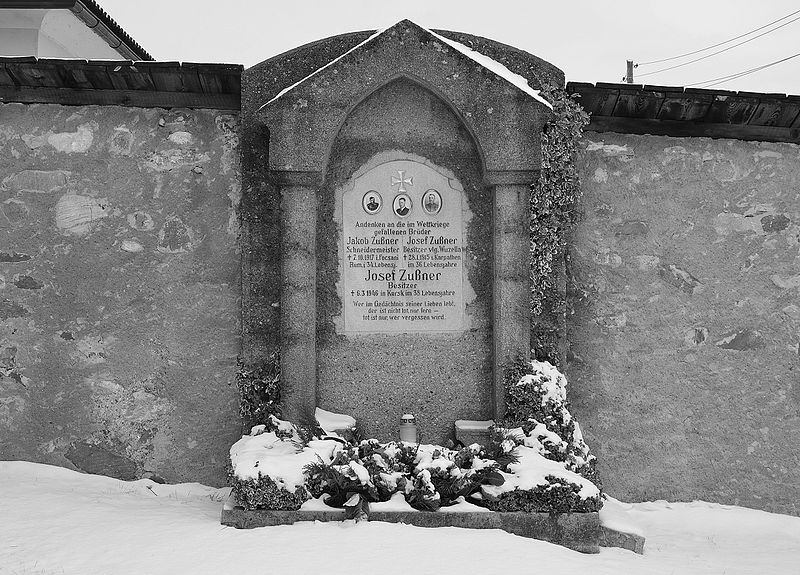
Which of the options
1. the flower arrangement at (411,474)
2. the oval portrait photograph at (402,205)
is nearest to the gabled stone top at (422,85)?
the oval portrait photograph at (402,205)

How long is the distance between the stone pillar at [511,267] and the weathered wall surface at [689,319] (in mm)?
515

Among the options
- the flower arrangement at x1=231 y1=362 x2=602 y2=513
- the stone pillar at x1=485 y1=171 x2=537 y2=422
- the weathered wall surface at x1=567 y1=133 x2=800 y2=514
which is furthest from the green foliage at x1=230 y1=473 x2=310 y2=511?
the weathered wall surface at x1=567 y1=133 x2=800 y2=514

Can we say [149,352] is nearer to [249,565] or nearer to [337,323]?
[337,323]

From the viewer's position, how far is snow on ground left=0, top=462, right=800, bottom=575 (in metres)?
3.56

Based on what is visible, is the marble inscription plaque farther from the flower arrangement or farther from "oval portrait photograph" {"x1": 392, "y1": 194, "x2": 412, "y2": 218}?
the flower arrangement

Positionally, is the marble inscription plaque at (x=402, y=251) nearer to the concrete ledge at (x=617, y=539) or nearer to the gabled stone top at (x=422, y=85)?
the gabled stone top at (x=422, y=85)

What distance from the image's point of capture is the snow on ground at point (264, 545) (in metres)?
3.56

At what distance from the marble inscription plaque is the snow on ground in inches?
62.8

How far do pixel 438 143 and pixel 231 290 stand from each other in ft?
5.63

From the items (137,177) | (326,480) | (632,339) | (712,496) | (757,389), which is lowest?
(712,496)

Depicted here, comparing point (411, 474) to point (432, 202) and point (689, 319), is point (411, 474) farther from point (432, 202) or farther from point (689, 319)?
point (689, 319)

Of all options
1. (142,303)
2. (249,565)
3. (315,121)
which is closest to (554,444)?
(249,565)

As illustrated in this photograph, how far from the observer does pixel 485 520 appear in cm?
426

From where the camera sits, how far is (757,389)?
18.6 ft
